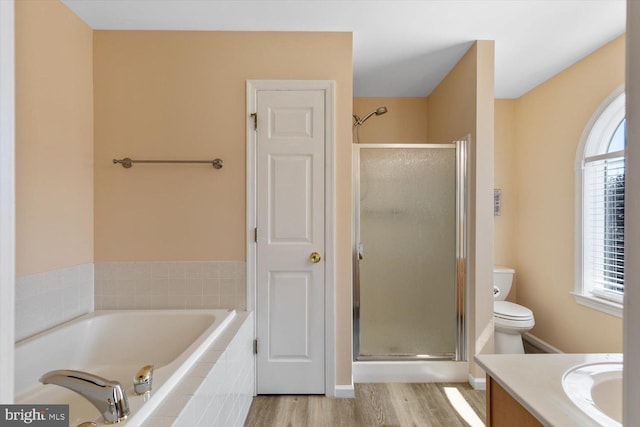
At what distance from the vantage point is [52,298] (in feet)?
5.80

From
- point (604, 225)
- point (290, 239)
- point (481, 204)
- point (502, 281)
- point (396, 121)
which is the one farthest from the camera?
point (396, 121)

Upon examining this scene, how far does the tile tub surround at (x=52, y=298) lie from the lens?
1579 mm

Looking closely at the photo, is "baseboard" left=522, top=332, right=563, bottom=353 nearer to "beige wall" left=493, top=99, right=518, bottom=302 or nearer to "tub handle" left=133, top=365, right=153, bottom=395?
"beige wall" left=493, top=99, right=518, bottom=302

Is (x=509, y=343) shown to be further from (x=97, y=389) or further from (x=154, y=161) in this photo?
(x=154, y=161)

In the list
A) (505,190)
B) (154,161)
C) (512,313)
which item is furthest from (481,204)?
(154,161)

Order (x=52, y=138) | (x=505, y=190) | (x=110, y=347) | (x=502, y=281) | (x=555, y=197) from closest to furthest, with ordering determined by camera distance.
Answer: (x=52, y=138) < (x=110, y=347) < (x=555, y=197) < (x=502, y=281) < (x=505, y=190)

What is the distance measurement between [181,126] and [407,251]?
178 centimetres

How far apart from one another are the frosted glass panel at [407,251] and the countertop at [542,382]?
132 centimetres

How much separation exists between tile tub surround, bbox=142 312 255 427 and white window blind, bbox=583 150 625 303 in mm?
2584

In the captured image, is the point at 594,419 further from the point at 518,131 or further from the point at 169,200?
the point at 518,131

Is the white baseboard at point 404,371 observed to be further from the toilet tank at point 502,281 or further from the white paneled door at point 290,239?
the toilet tank at point 502,281

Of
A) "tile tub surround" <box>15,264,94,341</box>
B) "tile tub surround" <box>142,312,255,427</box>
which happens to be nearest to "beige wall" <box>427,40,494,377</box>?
"tile tub surround" <box>142,312,255,427</box>

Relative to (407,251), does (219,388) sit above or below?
below

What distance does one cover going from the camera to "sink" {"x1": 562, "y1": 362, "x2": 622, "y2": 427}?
0.80 m
